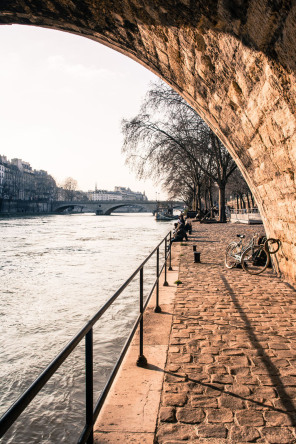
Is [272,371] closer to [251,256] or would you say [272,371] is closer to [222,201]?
[251,256]

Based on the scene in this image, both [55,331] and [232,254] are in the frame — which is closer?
[55,331]

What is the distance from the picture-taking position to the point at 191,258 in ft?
36.3

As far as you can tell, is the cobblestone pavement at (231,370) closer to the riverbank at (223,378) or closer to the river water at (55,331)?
the riverbank at (223,378)

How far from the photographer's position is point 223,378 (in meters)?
3.13

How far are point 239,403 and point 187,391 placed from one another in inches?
17.4

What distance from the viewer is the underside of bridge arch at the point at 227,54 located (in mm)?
3158

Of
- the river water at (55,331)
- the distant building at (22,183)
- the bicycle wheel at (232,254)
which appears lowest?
the river water at (55,331)

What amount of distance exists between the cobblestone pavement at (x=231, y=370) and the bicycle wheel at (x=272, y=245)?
0.86 m

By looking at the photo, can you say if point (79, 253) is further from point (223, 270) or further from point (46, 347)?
point (46, 347)

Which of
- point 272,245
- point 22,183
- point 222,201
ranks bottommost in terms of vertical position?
point 272,245

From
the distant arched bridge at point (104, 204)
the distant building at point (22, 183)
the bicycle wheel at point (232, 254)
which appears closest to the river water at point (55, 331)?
the bicycle wheel at point (232, 254)

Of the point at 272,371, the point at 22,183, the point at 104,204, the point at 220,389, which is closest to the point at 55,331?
the point at 220,389

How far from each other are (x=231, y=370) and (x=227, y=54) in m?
3.33

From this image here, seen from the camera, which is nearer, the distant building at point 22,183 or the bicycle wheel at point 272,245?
the bicycle wheel at point 272,245
